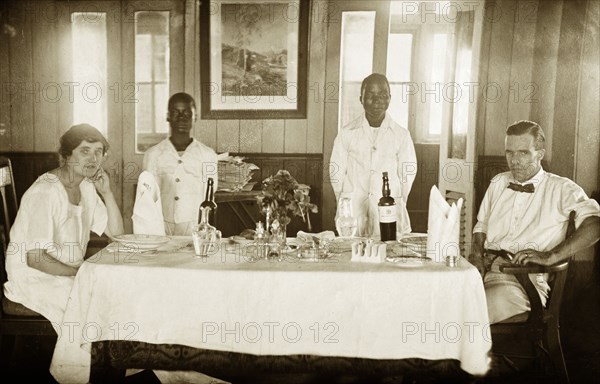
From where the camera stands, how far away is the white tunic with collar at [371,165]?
4.49 meters

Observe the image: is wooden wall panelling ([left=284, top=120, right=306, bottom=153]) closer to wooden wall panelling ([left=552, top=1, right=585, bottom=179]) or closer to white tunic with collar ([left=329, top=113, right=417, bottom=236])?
white tunic with collar ([left=329, top=113, right=417, bottom=236])

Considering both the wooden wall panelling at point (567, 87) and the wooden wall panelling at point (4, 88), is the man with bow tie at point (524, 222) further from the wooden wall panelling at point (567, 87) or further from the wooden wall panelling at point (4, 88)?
the wooden wall panelling at point (4, 88)

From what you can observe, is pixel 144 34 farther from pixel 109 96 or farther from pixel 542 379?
pixel 542 379

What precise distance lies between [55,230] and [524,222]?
242 centimetres

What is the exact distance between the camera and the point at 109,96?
6.52 meters

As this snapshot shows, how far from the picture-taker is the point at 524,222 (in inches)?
140

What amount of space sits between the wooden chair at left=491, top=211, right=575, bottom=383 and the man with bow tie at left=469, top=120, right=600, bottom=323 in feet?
0.17

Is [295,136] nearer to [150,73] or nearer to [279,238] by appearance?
[150,73]

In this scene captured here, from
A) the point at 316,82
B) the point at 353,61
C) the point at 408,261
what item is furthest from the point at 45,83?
the point at 408,261

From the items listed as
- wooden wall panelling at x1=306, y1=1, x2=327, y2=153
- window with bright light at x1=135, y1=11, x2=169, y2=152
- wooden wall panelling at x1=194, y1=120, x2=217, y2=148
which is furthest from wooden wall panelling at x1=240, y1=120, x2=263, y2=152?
window with bright light at x1=135, y1=11, x2=169, y2=152

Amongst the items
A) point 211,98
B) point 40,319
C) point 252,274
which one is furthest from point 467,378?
point 211,98

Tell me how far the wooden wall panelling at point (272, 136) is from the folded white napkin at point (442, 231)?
376cm

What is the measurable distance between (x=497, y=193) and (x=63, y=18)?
4.72 metres

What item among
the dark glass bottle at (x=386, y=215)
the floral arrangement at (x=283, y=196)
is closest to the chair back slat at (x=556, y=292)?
the dark glass bottle at (x=386, y=215)
